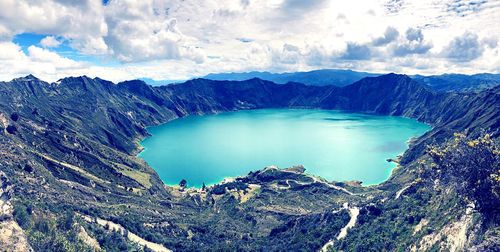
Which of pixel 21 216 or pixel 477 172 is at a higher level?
pixel 477 172

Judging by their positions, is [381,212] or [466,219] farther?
[381,212]

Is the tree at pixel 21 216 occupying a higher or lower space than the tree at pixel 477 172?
lower

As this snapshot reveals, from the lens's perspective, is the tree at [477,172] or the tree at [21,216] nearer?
the tree at [477,172]

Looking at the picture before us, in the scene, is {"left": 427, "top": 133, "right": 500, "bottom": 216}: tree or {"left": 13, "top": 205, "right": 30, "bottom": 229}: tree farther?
{"left": 13, "top": 205, "right": 30, "bottom": 229}: tree

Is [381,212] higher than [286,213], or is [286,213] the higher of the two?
[381,212]

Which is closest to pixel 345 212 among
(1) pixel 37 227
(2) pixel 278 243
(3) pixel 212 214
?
(2) pixel 278 243

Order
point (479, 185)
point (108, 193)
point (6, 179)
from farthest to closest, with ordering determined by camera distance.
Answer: point (108, 193) → point (6, 179) → point (479, 185)

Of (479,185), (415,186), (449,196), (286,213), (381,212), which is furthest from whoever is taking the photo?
(286,213)

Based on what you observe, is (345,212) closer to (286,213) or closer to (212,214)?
(286,213)

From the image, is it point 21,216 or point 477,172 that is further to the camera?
point 21,216

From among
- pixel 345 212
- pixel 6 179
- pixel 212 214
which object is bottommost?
pixel 212 214

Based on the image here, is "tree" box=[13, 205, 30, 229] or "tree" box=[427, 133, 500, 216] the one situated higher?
"tree" box=[427, 133, 500, 216]
